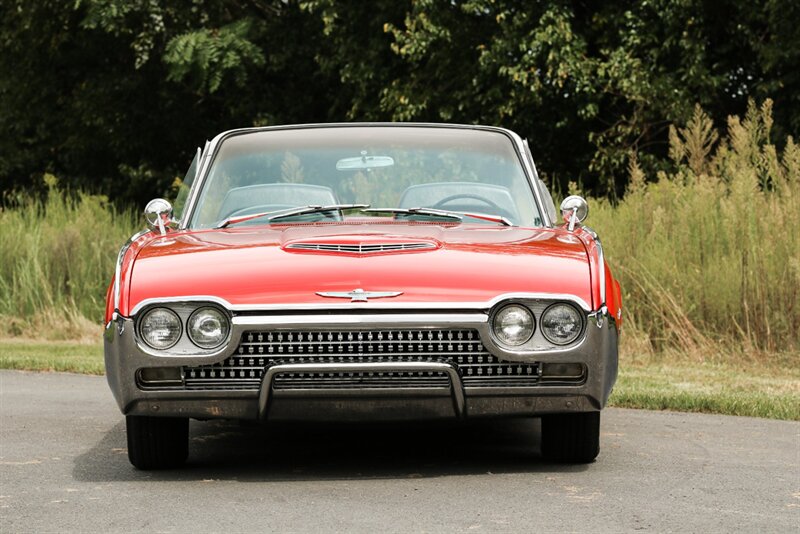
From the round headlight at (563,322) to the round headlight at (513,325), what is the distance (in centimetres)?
7

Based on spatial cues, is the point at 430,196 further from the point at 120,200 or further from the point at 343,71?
the point at 120,200

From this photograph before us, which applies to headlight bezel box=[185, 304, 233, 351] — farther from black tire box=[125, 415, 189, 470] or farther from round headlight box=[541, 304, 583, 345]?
round headlight box=[541, 304, 583, 345]

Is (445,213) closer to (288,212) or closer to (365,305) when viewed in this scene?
(288,212)

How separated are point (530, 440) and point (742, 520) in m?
2.09

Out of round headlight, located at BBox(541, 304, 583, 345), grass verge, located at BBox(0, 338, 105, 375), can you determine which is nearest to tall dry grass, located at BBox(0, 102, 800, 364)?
grass verge, located at BBox(0, 338, 105, 375)

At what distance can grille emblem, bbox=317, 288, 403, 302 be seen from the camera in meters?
5.57

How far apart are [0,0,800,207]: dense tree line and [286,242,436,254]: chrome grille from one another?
1540cm

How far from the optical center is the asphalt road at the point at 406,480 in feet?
16.8

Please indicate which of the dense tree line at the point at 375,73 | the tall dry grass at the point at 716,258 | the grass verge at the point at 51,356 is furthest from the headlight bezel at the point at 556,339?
the dense tree line at the point at 375,73

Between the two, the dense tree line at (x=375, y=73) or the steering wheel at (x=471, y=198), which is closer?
the steering wheel at (x=471, y=198)

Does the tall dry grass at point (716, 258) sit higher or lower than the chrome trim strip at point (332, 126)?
lower

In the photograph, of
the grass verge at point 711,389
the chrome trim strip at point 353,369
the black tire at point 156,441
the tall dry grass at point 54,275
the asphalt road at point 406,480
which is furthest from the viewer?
the tall dry grass at point 54,275

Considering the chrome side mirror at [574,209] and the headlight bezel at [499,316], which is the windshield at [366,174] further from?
the headlight bezel at [499,316]

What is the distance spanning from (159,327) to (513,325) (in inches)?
54.1
